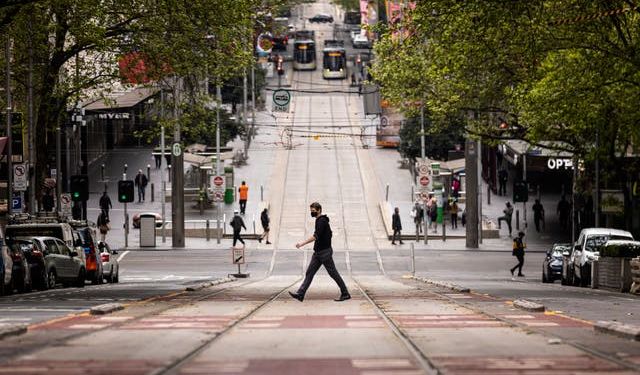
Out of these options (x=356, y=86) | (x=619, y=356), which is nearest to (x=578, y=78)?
(x=619, y=356)

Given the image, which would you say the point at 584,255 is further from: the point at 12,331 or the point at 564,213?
the point at 564,213

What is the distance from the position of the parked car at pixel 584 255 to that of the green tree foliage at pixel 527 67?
315 cm

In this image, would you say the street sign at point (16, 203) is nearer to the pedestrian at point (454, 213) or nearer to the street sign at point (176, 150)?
the street sign at point (176, 150)

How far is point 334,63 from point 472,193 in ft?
265

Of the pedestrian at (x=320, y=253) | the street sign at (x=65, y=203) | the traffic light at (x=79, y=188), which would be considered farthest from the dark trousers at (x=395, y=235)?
the pedestrian at (x=320, y=253)

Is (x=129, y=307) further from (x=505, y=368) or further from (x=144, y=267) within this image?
(x=144, y=267)

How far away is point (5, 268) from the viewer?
29844 mm

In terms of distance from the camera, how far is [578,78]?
121ft

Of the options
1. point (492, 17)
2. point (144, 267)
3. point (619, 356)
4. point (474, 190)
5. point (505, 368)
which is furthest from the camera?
point (474, 190)

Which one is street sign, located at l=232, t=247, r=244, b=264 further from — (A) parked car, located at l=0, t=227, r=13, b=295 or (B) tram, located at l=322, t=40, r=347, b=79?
(B) tram, located at l=322, t=40, r=347, b=79

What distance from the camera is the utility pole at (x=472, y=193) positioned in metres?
62.2

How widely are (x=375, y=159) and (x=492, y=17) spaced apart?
232ft

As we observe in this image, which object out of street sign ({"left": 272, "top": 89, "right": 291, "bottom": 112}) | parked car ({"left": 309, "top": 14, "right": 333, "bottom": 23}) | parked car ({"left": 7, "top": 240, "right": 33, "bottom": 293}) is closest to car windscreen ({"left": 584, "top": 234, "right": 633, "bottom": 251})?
parked car ({"left": 7, "top": 240, "right": 33, "bottom": 293})

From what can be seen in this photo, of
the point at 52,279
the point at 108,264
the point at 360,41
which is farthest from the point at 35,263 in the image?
the point at 360,41
